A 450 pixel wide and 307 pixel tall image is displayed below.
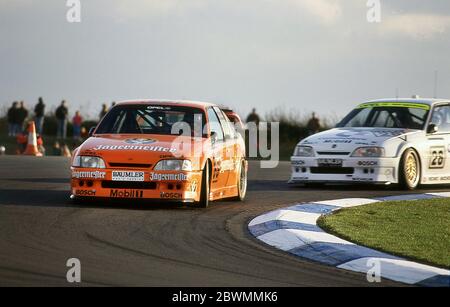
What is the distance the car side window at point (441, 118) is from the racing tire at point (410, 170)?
2.88ft

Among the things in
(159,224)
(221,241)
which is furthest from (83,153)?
(221,241)

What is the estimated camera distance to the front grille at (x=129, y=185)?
12.7 metres

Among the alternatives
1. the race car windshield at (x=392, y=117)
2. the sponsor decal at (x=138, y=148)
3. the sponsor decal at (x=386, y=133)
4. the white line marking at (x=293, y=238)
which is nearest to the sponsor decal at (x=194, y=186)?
the sponsor decal at (x=138, y=148)

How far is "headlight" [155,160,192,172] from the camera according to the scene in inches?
500

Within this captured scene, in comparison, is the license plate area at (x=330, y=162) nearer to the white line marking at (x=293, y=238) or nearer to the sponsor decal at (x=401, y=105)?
the sponsor decal at (x=401, y=105)

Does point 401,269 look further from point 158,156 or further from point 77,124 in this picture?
point 77,124

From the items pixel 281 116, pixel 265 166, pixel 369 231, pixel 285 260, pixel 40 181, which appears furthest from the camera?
pixel 281 116

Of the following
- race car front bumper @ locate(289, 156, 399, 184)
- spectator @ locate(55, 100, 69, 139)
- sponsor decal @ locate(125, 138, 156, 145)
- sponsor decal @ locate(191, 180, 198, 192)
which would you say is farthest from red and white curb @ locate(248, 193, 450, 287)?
spectator @ locate(55, 100, 69, 139)

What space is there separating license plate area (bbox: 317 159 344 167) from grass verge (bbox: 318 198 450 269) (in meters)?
2.55

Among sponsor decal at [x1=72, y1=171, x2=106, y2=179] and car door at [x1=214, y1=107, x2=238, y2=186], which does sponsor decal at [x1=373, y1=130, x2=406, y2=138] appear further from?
sponsor decal at [x1=72, y1=171, x2=106, y2=179]

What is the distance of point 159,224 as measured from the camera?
11.2m

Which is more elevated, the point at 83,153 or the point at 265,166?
the point at 83,153
